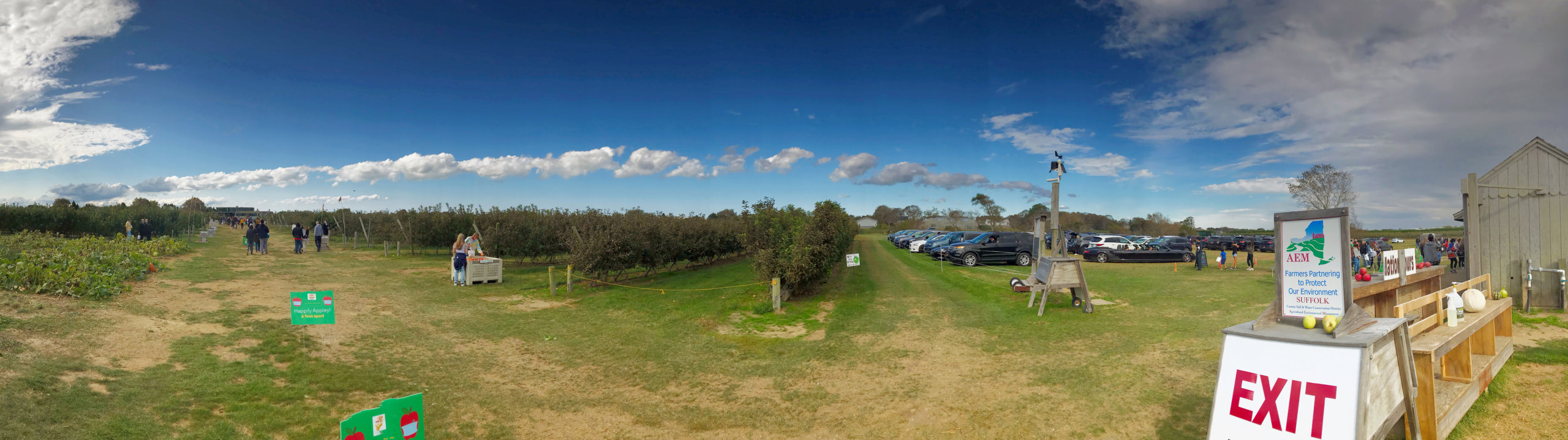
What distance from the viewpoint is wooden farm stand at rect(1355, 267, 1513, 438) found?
13.6ft

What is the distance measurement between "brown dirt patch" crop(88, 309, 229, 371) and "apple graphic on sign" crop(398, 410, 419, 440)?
15.7 feet

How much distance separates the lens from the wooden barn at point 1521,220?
980 centimetres

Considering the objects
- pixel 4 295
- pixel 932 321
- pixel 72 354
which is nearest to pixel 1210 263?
pixel 932 321

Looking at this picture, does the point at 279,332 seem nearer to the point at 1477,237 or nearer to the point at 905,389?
the point at 905,389

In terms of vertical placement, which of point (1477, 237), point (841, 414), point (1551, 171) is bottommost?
point (841, 414)

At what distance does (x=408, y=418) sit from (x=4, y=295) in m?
8.95

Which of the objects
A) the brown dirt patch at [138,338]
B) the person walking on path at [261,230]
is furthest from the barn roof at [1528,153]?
the person walking on path at [261,230]

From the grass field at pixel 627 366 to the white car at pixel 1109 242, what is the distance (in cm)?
1240

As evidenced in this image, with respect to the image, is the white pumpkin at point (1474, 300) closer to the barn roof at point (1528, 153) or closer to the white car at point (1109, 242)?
the barn roof at point (1528, 153)

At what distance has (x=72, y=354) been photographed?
6266 mm

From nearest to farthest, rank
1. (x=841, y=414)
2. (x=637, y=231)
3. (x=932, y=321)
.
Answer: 1. (x=841, y=414)
2. (x=932, y=321)
3. (x=637, y=231)

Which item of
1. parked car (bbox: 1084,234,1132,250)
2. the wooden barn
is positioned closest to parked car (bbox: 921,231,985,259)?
parked car (bbox: 1084,234,1132,250)

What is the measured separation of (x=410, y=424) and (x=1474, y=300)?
936 cm

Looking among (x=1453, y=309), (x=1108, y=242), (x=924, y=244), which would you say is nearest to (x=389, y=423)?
(x=1453, y=309)
